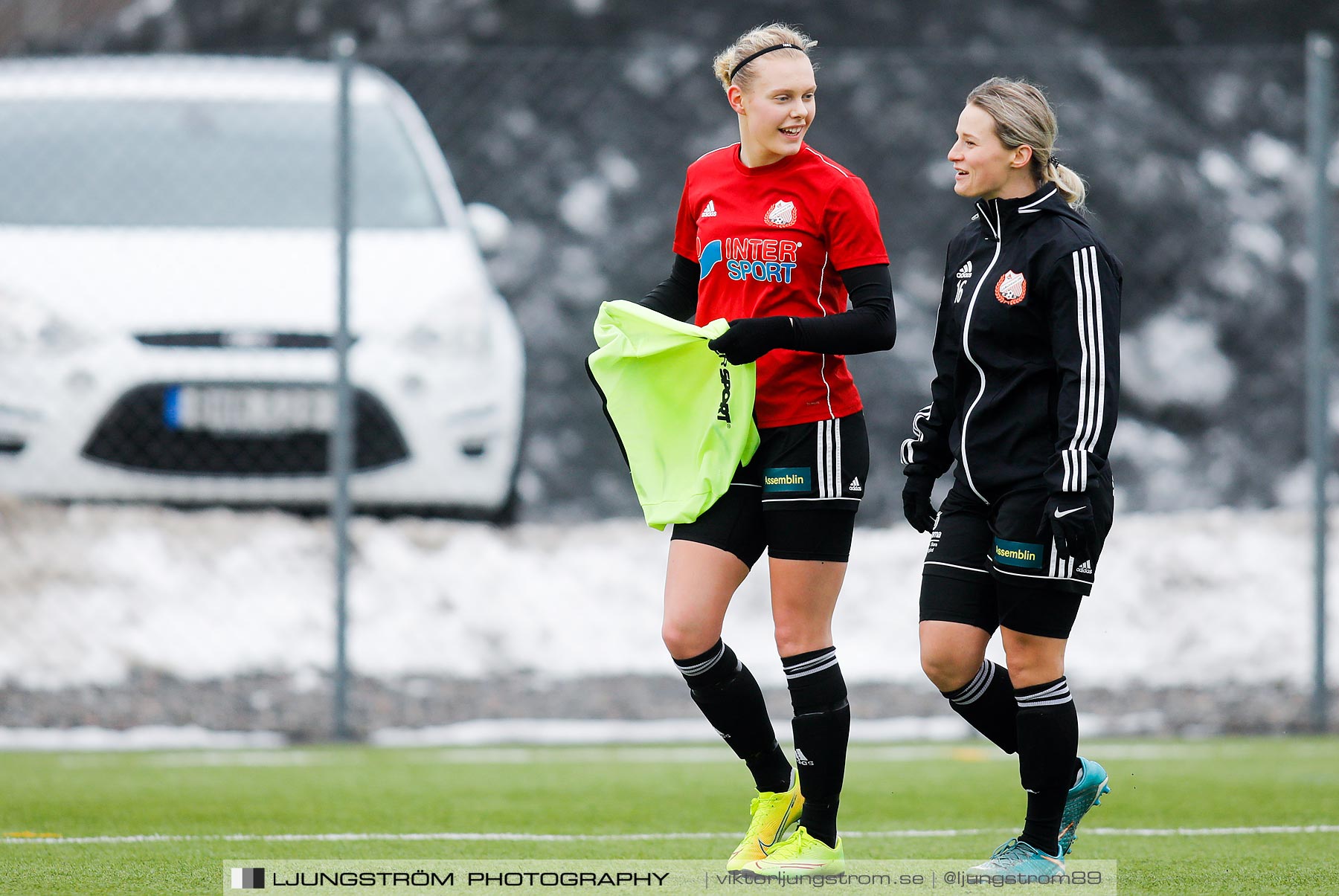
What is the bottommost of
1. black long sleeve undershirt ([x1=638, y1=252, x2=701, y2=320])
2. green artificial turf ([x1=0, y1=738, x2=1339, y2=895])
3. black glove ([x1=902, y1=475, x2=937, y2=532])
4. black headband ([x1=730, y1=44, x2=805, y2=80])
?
green artificial turf ([x1=0, y1=738, x2=1339, y2=895])

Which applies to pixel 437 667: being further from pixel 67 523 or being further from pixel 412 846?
pixel 412 846

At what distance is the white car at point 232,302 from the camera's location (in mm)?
6770

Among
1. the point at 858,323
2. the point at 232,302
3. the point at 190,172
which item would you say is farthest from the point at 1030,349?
the point at 190,172

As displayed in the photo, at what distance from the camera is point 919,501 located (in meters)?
3.47

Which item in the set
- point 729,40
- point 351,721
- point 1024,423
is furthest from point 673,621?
point 729,40

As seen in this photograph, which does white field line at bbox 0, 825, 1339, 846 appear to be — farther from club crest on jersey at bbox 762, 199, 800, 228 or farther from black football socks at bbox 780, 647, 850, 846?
club crest on jersey at bbox 762, 199, 800, 228

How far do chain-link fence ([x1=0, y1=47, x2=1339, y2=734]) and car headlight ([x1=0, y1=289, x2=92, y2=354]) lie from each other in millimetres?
14

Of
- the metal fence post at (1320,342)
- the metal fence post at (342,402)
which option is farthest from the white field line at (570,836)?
the metal fence post at (1320,342)

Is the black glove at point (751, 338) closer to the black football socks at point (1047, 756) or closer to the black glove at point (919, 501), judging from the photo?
the black glove at point (919, 501)

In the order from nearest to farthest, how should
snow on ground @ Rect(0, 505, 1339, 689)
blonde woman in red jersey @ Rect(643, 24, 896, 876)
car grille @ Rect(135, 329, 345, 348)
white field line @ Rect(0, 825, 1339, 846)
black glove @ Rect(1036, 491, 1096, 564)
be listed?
black glove @ Rect(1036, 491, 1096, 564), blonde woman in red jersey @ Rect(643, 24, 896, 876), white field line @ Rect(0, 825, 1339, 846), car grille @ Rect(135, 329, 345, 348), snow on ground @ Rect(0, 505, 1339, 689)

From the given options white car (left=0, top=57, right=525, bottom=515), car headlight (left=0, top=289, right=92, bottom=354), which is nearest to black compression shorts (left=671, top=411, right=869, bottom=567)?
white car (left=0, top=57, right=525, bottom=515)

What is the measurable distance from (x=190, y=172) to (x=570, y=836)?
4.41m

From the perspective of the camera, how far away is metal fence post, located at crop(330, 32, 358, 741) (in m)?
6.20

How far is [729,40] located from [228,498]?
3415 millimetres
